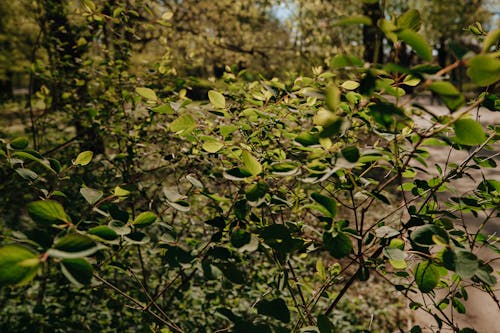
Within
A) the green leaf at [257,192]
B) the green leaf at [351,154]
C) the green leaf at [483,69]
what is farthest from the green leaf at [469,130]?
the green leaf at [257,192]

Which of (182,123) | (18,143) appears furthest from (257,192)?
(18,143)

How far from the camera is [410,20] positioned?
829 millimetres

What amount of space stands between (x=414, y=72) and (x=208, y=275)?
78 cm

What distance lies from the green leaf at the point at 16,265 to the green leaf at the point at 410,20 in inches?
37.2

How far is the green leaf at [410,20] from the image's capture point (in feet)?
2.69

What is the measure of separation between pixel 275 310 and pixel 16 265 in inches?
32.0

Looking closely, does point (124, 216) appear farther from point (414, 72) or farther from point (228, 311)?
point (414, 72)

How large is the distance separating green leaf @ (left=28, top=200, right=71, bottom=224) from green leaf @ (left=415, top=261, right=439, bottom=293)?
100 cm

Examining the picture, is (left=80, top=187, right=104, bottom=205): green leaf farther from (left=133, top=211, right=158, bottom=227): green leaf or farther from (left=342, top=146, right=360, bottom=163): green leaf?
(left=342, top=146, right=360, bottom=163): green leaf

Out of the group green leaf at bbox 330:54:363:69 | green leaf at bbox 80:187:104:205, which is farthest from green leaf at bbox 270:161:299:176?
green leaf at bbox 80:187:104:205

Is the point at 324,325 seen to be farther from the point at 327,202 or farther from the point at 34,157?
the point at 34,157

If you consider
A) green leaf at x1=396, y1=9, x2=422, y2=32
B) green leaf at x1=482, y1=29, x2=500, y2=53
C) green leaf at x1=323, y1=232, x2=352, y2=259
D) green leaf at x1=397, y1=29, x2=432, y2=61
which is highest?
green leaf at x1=396, y1=9, x2=422, y2=32

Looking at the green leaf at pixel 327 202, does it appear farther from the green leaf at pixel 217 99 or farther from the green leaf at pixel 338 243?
the green leaf at pixel 217 99

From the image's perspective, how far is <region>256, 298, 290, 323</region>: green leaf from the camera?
1159mm
